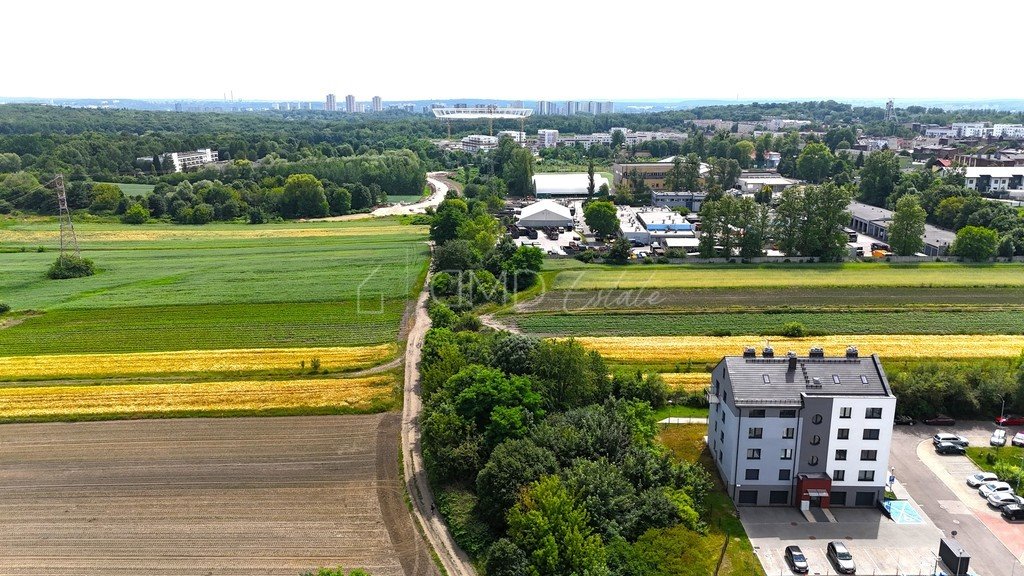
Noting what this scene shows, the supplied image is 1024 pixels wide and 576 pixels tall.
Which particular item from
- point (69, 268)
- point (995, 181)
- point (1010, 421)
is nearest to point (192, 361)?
point (69, 268)

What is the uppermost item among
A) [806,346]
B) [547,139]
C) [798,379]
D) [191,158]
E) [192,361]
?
[547,139]

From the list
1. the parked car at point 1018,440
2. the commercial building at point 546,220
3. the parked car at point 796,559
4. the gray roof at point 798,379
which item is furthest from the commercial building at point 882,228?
the parked car at point 796,559

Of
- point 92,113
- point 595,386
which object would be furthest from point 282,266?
point 92,113

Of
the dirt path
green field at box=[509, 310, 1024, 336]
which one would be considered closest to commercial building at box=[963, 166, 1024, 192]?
green field at box=[509, 310, 1024, 336]

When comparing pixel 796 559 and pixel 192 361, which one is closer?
pixel 796 559

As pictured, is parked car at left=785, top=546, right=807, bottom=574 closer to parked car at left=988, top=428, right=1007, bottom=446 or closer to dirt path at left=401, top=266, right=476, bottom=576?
dirt path at left=401, top=266, right=476, bottom=576

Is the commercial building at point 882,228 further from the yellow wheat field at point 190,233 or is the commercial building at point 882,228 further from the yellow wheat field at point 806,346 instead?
the yellow wheat field at point 190,233

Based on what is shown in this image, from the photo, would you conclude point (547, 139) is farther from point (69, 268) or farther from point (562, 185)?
point (69, 268)

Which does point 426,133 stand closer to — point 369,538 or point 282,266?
point 282,266
